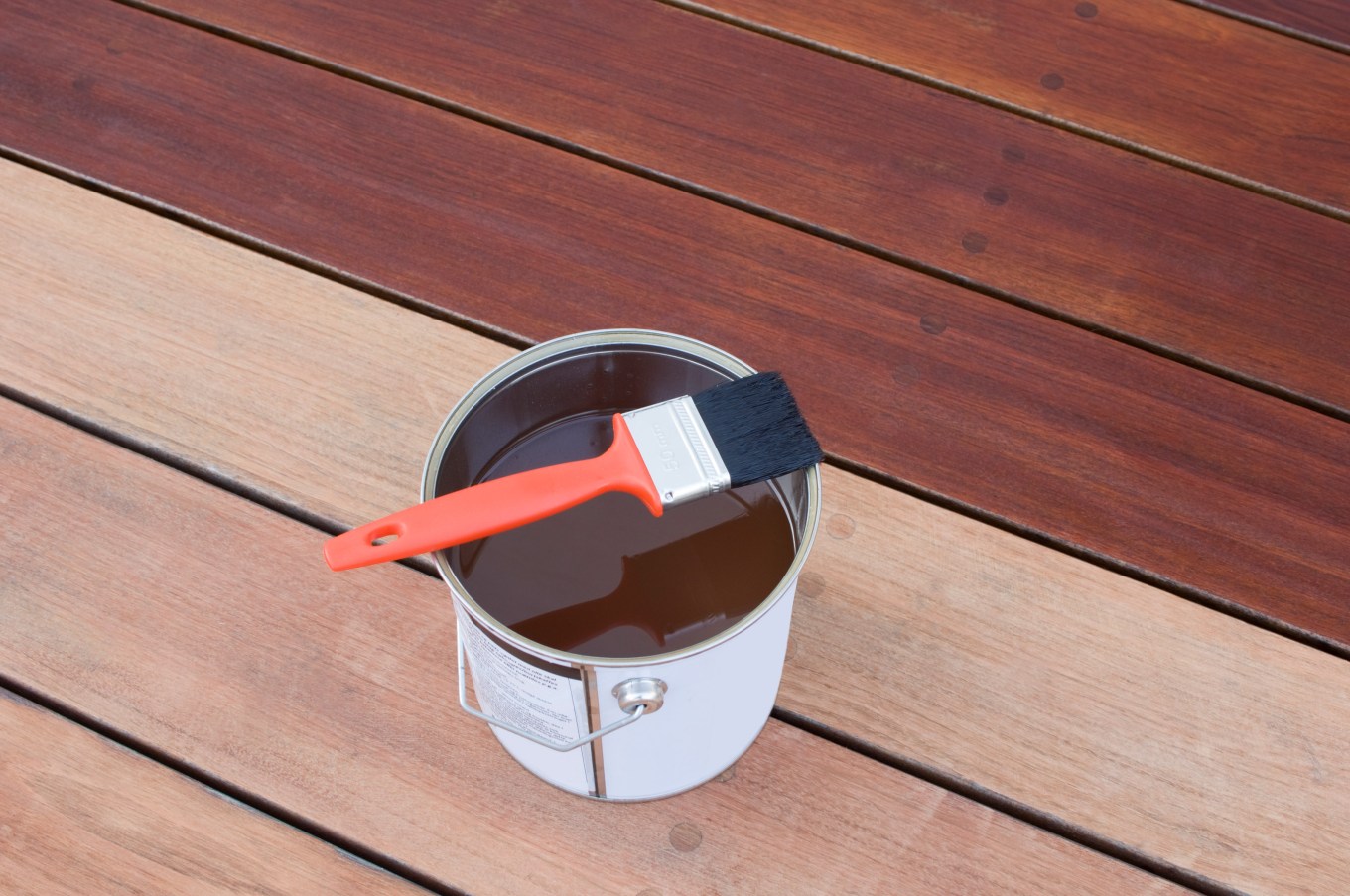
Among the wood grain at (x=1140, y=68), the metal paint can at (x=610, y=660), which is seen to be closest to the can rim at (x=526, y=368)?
the metal paint can at (x=610, y=660)

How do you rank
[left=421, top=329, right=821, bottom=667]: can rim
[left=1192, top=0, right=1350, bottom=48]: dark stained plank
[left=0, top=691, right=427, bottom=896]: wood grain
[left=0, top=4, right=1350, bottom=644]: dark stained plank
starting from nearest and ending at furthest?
[left=421, top=329, right=821, bottom=667]: can rim → [left=0, top=691, right=427, bottom=896]: wood grain → [left=0, top=4, right=1350, bottom=644]: dark stained plank → [left=1192, top=0, right=1350, bottom=48]: dark stained plank

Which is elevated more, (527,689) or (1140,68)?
(1140,68)

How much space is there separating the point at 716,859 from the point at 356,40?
0.72 meters

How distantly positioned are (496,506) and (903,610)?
293 mm

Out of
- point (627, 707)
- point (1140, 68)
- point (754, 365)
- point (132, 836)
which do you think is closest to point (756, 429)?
point (627, 707)

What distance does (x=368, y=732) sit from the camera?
723mm

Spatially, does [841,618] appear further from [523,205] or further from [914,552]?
[523,205]

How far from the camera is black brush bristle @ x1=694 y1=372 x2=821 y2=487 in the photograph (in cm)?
60


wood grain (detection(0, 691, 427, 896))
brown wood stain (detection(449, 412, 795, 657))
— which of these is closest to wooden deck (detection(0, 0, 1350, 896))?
wood grain (detection(0, 691, 427, 896))

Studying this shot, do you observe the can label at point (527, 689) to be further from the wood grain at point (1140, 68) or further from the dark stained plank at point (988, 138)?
the wood grain at point (1140, 68)

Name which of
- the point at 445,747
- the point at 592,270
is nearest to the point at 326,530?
the point at 445,747

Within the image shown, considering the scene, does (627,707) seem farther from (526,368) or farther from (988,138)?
(988,138)

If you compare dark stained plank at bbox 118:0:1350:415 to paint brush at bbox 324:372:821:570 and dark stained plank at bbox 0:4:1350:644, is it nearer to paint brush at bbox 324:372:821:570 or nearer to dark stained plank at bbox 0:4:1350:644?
dark stained plank at bbox 0:4:1350:644

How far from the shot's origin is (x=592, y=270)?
912mm
